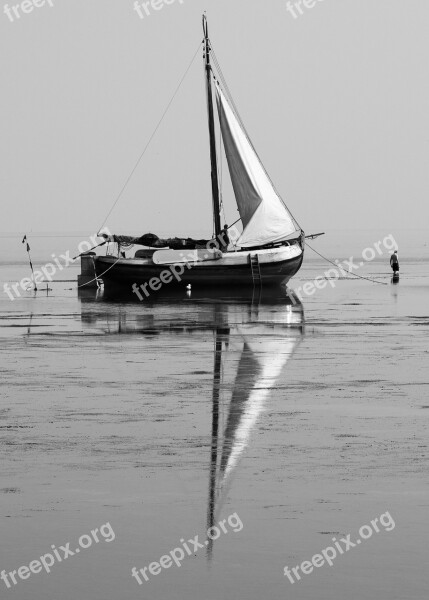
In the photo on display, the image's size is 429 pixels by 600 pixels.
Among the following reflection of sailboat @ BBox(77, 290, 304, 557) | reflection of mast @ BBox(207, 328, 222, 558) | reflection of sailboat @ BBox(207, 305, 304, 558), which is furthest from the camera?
reflection of sailboat @ BBox(77, 290, 304, 557)

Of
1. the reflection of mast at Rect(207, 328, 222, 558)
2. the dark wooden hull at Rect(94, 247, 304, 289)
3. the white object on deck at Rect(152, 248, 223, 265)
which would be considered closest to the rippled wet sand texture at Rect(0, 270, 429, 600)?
the reflection of mast at Rect(207, 328, 222, 558)

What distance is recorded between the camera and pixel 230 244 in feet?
178

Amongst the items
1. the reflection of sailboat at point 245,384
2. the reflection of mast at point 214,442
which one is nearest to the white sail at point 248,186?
the reflection of sailboat at point 245,384

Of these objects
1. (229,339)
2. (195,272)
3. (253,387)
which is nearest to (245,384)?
(253,387)

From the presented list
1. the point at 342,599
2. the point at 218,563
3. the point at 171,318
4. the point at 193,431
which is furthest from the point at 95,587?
the point at 171,318

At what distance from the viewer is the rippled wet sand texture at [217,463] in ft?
28.5

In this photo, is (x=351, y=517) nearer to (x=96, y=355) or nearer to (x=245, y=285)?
(x=96, y=355)

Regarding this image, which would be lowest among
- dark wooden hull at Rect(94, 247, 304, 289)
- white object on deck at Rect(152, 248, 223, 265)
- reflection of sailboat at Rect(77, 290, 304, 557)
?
dark wooden hull at Rect(94, 247, 304, 289)

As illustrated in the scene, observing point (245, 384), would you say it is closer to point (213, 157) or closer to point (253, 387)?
point (253, 387)

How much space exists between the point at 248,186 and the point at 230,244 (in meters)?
2.86

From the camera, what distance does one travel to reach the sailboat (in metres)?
51.7

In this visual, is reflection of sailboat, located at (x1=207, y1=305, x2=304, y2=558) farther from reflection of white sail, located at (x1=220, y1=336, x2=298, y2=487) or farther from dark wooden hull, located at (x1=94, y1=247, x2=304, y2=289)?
dark wooden hull, located at (x1=94, y1=247, x2=304, y2=289)

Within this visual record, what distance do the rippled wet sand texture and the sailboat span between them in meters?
26.3

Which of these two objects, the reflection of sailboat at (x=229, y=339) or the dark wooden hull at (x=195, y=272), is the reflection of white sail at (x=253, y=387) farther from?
the dark wooden hull at (x=195, y=272)
